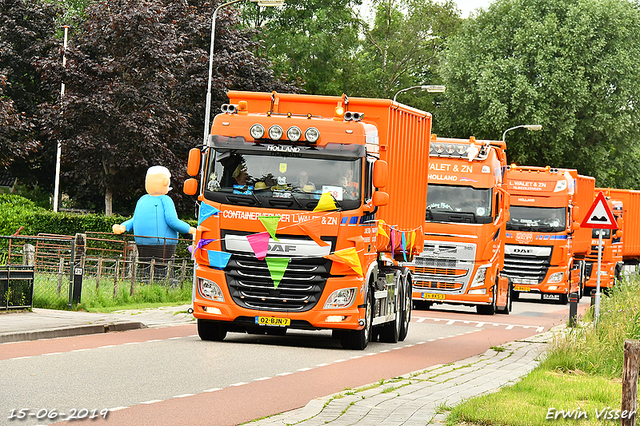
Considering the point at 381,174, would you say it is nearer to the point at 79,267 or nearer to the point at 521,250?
the point at 79,267

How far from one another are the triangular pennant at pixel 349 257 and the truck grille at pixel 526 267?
1861 cm

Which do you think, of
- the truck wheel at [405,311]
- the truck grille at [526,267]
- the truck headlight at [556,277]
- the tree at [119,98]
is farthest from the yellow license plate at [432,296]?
the tree at [119,98]

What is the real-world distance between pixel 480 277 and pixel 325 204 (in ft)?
38.6

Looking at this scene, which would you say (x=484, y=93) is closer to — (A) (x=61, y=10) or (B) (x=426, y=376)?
(A) (x=61, y=10)

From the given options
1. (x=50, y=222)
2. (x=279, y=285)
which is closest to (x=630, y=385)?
(x=279, y=285)

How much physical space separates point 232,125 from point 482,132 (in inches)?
1664

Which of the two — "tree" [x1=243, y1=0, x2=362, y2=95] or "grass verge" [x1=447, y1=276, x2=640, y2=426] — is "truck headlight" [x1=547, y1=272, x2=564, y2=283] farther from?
"tree" [x1=243, y1=0, x2=362, y2=95]

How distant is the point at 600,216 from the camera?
2056 cm

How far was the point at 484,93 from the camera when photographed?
54.6m

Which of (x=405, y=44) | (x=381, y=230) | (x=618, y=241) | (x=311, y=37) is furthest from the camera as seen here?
(x=405, y=44)

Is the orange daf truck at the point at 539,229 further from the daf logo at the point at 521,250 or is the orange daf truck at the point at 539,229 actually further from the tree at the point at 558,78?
the tree at the point at 558,78

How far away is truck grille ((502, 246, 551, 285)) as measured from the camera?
1291 inches

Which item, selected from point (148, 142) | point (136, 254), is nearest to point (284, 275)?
point (136, 254)

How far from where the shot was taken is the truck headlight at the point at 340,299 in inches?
596
